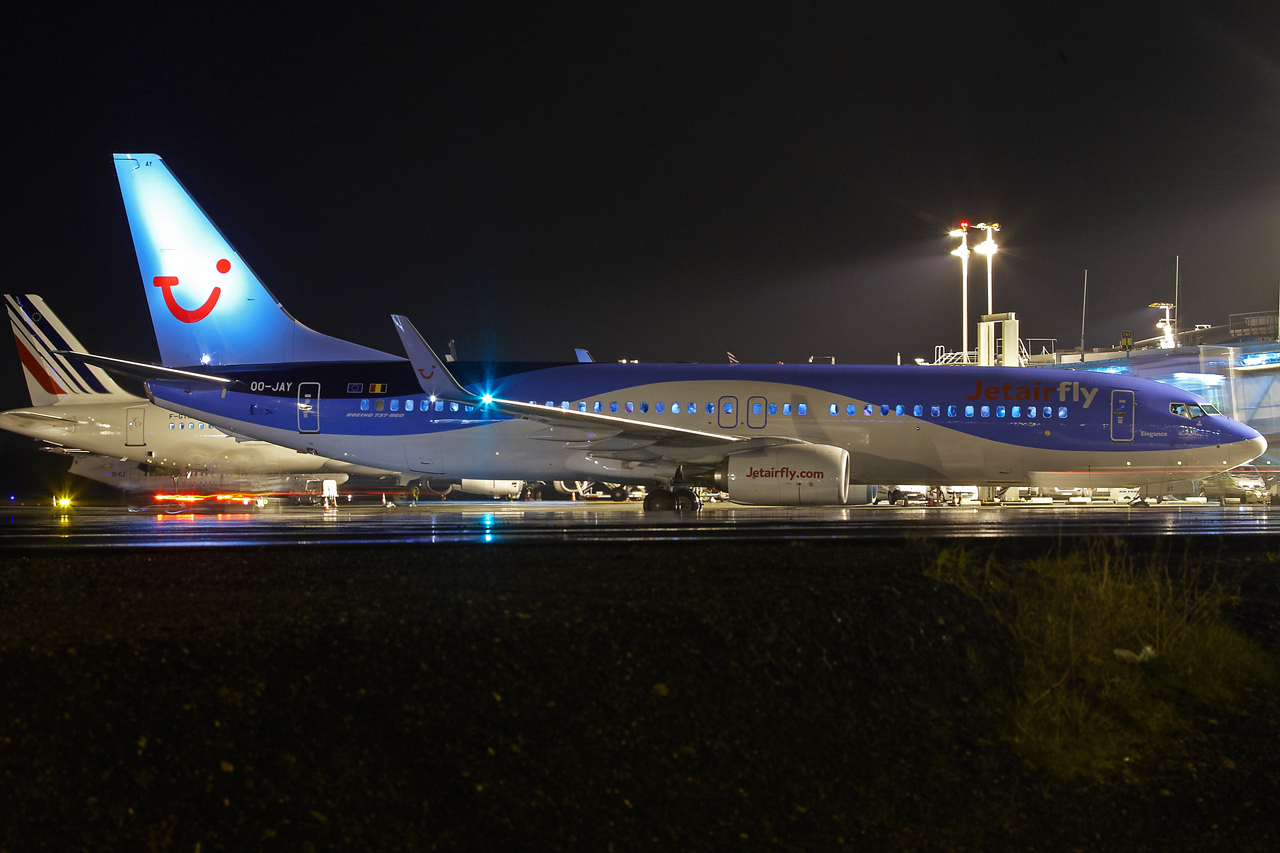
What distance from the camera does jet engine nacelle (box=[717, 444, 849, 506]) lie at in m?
16.2

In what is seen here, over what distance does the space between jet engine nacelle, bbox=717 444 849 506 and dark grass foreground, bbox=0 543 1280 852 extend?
9.78m

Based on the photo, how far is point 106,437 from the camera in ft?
102

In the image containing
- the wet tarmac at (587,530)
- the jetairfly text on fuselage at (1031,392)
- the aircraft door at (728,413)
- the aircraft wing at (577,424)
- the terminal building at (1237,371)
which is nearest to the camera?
the wet tarmac at (587,530)

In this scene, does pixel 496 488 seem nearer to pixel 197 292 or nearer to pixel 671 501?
pixel 197 292

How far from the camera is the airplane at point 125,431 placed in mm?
30938

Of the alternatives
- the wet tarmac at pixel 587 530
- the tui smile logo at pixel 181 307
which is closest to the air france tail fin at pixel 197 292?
the tui smile logo at pixel 181 307

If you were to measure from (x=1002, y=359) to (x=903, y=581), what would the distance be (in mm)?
29574

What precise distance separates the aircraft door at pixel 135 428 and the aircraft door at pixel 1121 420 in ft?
98.6

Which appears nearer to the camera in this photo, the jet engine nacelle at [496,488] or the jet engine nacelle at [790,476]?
the jet engine nacelle at [790,476]

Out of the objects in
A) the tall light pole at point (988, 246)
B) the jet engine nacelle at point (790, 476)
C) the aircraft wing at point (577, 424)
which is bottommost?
the jet engine nacelle at point (790, 476)

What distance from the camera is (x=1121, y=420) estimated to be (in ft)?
61.1

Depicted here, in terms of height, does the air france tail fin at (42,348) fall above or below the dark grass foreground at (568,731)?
above

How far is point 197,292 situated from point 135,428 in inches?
531

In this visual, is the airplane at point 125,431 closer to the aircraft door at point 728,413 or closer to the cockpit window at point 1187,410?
the aircraft door at point 728,413
